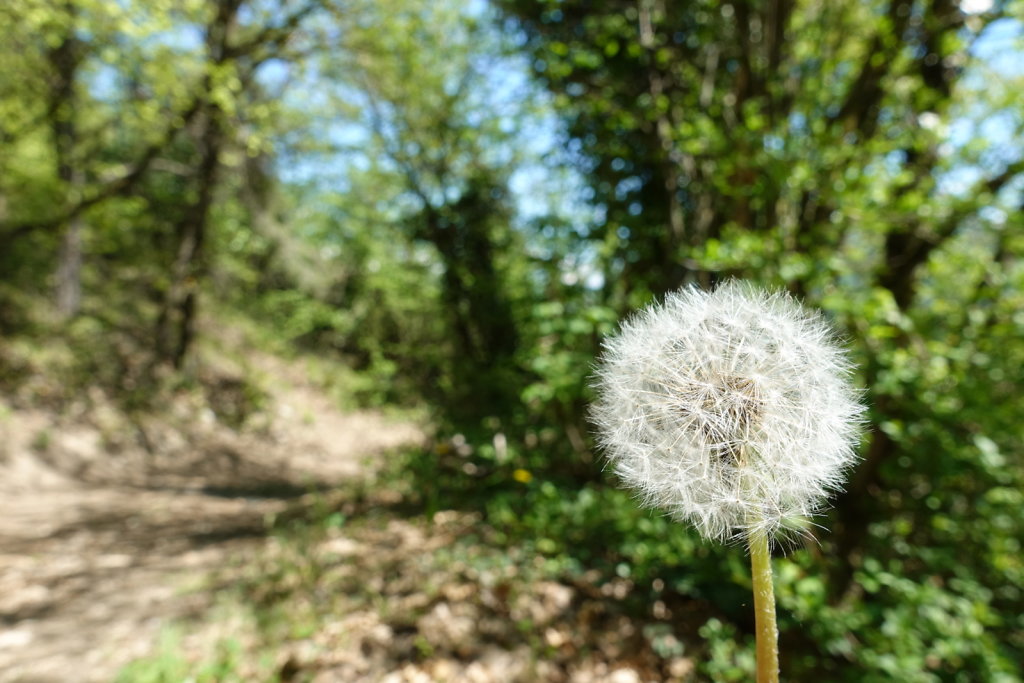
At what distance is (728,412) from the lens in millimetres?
930

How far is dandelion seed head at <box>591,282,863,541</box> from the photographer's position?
2.99ft

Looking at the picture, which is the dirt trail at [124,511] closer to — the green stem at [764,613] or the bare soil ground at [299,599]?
the bare soil ground at [299,599]

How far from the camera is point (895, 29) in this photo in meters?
3.59

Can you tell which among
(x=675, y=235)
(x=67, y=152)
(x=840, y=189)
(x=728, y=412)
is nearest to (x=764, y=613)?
(x=728, y=412)

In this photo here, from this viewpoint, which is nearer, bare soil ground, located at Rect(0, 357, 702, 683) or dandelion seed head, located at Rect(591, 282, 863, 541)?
dandelion seed head, located at Rect(591, 282, 863, 541)

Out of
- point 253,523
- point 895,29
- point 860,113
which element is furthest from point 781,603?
point 253,523

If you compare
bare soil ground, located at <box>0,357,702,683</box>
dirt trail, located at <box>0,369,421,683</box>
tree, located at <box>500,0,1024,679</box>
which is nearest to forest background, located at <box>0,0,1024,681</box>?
tree, located at <box>500,0,1024,679</box>

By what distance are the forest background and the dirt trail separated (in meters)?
1.50

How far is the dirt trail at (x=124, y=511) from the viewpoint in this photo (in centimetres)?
330

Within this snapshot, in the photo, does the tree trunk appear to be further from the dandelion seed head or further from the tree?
the dandelion seed head

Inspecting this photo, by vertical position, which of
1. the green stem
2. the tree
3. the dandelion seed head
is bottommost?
the green stem

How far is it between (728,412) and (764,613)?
33 cm

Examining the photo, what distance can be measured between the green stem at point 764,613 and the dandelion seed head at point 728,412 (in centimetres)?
10

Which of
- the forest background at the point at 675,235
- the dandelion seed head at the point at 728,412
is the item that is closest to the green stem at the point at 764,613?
the dandelion seed head at the point at 728,412
